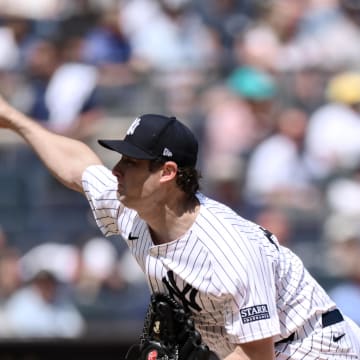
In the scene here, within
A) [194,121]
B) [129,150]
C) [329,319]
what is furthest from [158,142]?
[194,121]

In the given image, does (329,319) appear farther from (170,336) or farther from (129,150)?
(129,150)

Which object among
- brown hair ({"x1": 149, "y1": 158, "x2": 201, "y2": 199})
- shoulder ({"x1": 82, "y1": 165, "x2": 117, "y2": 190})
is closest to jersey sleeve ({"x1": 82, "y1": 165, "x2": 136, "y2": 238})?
shoulder ({"x1": 82, "y1": 165, "x2": 117, "y2": 190})

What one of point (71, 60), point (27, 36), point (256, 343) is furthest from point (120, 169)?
point (27, 36)

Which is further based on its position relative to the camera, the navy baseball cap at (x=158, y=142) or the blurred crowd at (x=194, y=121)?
the blurred crowd at (x=194, y=121)

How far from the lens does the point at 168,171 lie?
4.02 meters

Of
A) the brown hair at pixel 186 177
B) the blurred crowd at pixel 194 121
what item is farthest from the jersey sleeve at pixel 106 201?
the blurred crowd at pixel 194 121

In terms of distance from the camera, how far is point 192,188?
4.11 metres

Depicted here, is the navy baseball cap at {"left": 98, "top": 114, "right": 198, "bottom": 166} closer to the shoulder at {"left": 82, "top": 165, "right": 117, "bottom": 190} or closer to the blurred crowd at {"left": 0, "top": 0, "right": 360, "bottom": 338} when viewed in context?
the shoulder at {"left": 82, "top": 165, "right": 117, "bottom": 190}

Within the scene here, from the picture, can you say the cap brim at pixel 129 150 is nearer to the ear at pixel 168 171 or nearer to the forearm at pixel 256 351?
the ear at pixel 168 171

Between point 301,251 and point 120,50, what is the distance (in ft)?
9.95

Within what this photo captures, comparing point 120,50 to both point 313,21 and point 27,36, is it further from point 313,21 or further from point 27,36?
point 313,21

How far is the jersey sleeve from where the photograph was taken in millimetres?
4398

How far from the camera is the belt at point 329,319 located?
14.0 feet

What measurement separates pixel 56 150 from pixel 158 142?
0.84 meters
